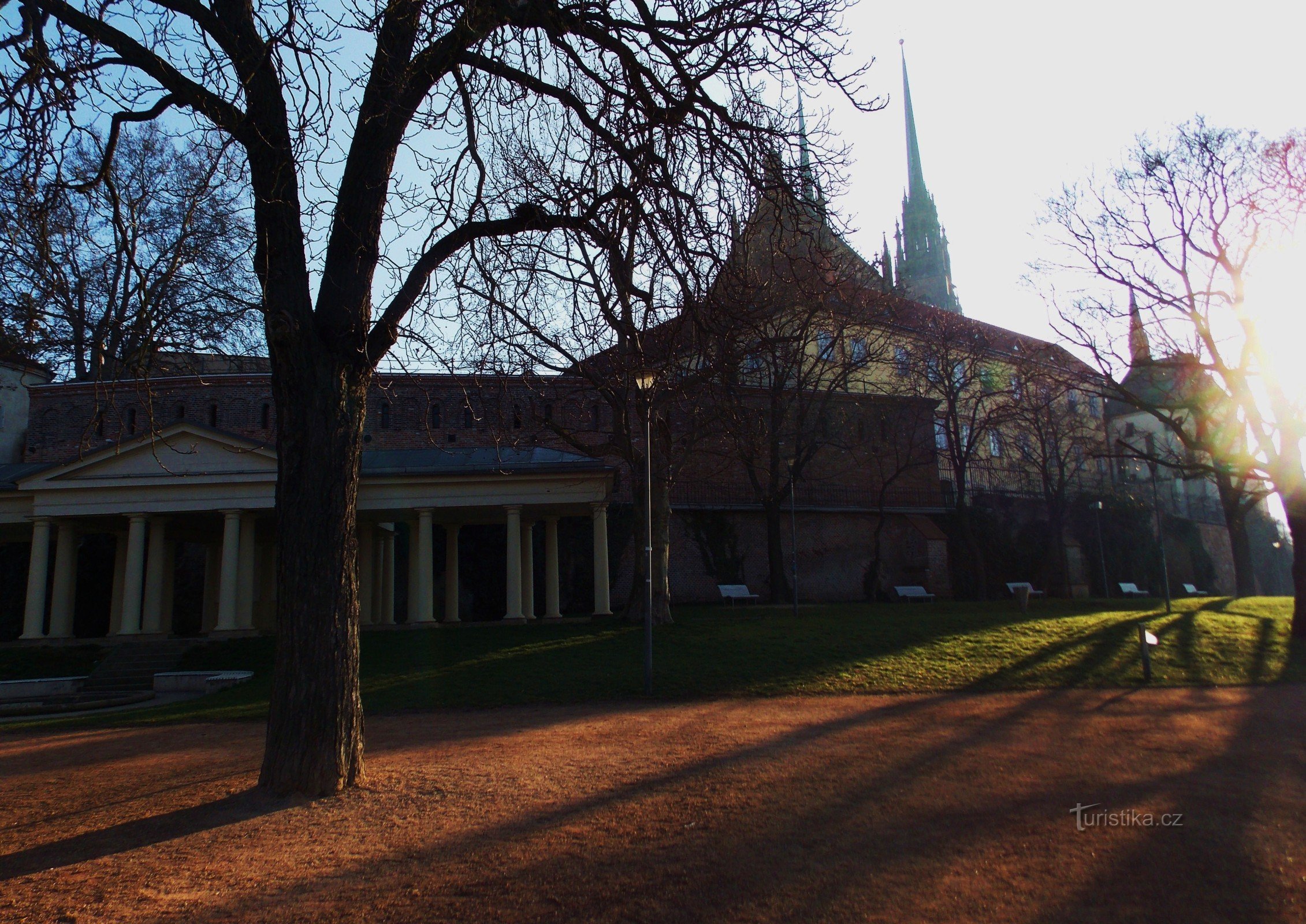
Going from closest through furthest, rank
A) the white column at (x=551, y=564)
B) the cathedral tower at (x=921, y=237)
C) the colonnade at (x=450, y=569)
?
the colonnade at (x=450, y=569) < the white column at (x=551, y=564) < the cathedral tower at (x=921, y=237)

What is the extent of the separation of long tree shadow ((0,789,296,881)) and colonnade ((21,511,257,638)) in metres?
20.3

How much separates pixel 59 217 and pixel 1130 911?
9936mm

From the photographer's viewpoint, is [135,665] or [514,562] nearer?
[135,665]

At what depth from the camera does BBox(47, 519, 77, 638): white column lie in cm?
2683

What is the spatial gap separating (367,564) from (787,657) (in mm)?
17169

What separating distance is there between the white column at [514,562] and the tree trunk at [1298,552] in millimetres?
20666

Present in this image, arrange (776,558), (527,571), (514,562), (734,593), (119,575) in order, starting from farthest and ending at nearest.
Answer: (734,593), (776,558), (119,575), (527,571), (514,562)

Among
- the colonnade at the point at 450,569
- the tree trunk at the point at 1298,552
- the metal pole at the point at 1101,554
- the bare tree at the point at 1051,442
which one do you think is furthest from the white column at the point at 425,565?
the metal pole at the point at 1101,554

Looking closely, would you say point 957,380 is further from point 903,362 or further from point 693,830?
point 693,830

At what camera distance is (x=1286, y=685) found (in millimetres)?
16281

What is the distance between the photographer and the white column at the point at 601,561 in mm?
26609

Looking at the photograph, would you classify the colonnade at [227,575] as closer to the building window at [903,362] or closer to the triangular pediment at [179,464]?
the triangular pediment at [179,464]

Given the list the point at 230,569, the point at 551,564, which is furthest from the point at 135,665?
the point at 551,564

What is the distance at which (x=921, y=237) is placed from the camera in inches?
3484
